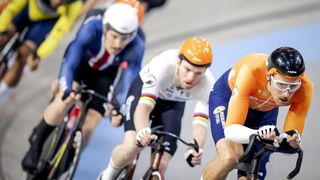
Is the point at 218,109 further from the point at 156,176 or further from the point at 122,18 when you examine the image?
the point at 122,18

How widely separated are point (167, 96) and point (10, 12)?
2.08 meters

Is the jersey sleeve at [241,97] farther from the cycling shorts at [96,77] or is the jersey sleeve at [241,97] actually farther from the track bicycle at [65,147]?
the cycling shorts at [96,77]


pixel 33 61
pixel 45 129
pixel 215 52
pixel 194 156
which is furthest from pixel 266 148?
pixel 33 61

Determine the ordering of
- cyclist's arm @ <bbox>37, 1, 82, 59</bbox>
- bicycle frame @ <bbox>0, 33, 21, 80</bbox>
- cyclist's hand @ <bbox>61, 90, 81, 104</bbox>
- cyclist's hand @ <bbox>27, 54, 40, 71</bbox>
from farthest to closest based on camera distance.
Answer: bicycle frame @ <bbox>0, 33, 21, 80</bbox> → cyclist's hand @ <bbox>27, 54, 40, 71</bbox> → cyclist's arm @ <bbox>37, 1, 82, 59</bbox> → cyclist's hand @ <bbox>61, 90, 81, 104</bbox>

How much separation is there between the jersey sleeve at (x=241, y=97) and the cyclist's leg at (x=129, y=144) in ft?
2.58

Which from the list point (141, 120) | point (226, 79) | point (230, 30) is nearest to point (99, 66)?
point (141, 120)

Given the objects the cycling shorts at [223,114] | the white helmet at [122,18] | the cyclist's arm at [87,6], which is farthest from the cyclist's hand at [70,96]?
the cyclist's arm at [87,6]

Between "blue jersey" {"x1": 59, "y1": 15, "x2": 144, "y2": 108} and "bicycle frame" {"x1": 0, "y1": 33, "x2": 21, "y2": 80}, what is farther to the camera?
"bicycle frame" {"x1": 0, "y1": 33, "x2": 21, "y2": 80}

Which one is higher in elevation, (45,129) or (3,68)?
(45,129)

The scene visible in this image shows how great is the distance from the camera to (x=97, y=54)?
4676 millimetres

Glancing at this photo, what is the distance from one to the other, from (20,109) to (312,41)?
261cm

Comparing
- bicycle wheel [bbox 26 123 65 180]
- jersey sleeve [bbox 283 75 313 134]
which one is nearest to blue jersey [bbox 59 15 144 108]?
bicycle wheel [bbox 26 123 65 180]

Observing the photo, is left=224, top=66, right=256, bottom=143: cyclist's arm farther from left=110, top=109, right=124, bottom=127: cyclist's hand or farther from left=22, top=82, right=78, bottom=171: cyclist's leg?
left=22, top=82, right=78, bottom=171: cyclist's leg

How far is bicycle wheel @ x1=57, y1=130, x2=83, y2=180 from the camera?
14.7ft
